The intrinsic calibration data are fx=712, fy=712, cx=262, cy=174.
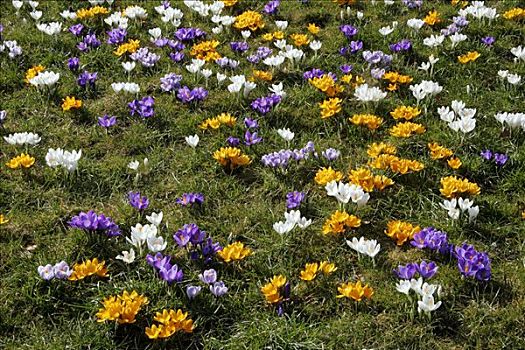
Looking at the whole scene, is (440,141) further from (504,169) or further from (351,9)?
(351,9)

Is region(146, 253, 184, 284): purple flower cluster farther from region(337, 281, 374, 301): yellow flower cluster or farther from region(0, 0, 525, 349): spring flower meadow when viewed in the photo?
region(337, 281, 374, 301): yellow flower cluster

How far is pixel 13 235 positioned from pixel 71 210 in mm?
376

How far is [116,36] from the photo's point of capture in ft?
20.6

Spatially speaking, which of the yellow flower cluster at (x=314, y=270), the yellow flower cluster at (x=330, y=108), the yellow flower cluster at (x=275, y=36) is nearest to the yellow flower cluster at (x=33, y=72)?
the yellow flower cluster at (x=275, y=36)

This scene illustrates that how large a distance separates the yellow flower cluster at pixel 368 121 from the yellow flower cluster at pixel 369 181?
667mm

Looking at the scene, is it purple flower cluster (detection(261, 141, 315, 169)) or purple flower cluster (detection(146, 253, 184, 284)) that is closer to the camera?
purple flower cluster (detection(146, 253, 184, 284))

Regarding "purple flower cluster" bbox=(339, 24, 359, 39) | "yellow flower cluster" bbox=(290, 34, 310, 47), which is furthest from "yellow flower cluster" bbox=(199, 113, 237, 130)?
"purple flower cluster" bbox=(339, 24, 359, 39)

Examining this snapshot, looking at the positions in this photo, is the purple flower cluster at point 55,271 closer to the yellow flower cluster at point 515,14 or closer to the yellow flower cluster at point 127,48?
the yellow flower cluster at point 127,48

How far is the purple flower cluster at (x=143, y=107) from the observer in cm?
522

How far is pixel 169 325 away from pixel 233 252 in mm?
630

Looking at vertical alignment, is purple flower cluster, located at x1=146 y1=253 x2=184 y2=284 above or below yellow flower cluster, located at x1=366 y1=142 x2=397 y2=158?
above

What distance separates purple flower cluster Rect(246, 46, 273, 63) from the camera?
6.00 metres

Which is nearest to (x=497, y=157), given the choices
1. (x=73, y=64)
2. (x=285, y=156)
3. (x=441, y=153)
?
(x=441, y=153)

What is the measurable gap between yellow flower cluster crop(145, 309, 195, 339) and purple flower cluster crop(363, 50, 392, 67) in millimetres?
3194
